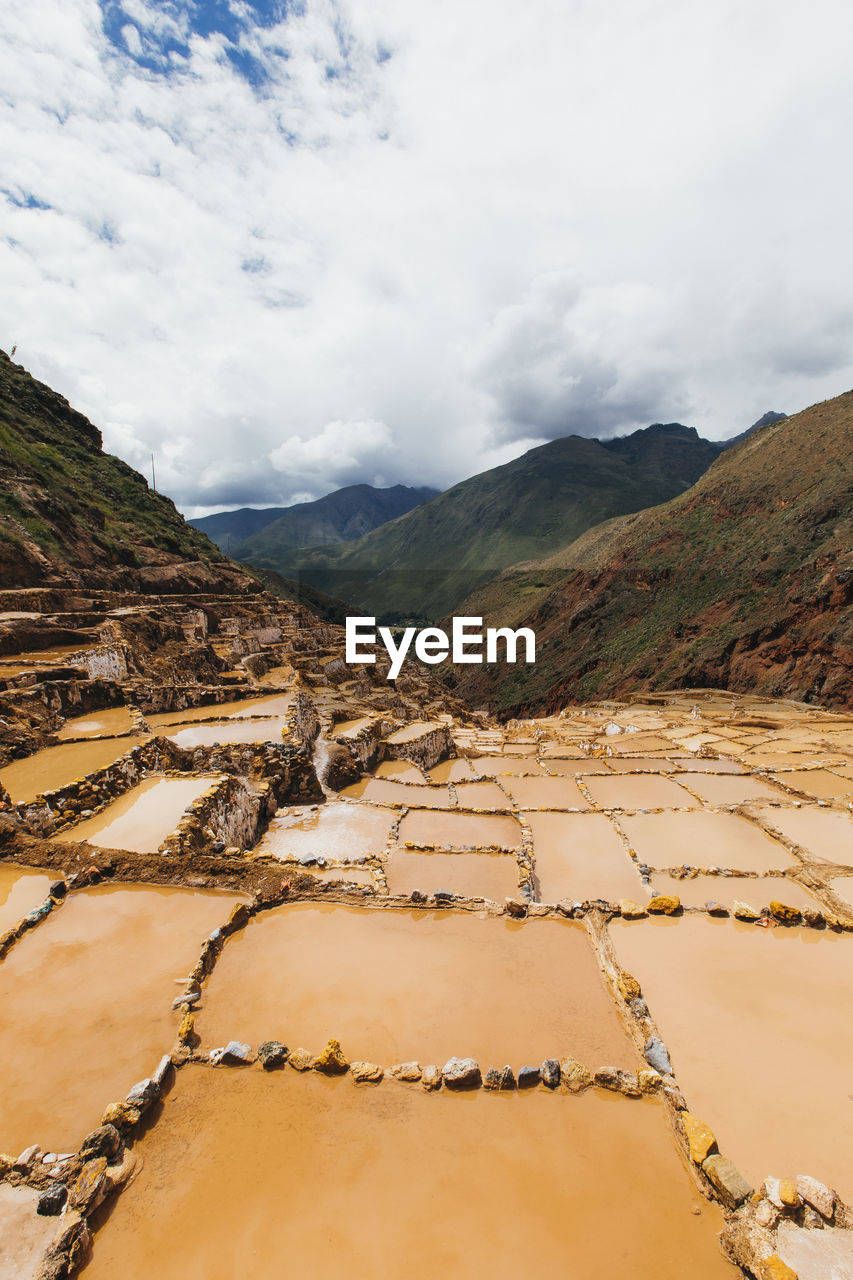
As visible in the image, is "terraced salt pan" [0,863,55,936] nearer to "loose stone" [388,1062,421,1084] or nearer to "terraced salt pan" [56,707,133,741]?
"terraced salt pan" [56,707,133,741]

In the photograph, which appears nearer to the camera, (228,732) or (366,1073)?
(366,1073)

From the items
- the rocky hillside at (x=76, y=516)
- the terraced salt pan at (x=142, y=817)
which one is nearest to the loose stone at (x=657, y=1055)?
the terraced salt pan at (x=142, y=817)

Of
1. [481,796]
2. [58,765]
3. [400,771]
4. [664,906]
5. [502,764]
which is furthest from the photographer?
[502,764]

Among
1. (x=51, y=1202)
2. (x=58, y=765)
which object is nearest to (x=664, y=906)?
(x=51, y=1202)

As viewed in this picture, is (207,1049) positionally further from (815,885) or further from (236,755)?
(815,885)

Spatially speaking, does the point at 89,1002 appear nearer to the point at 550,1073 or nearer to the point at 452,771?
the point at 550,1073

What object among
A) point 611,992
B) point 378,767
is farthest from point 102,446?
point 611,992

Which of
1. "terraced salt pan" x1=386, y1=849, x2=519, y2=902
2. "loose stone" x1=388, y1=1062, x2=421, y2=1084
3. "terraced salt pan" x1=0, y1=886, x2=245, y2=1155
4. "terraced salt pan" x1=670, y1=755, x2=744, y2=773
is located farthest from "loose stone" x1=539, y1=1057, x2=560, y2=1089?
"terraced salt pan" x1=670, y1=755, x2=744, y2=773
